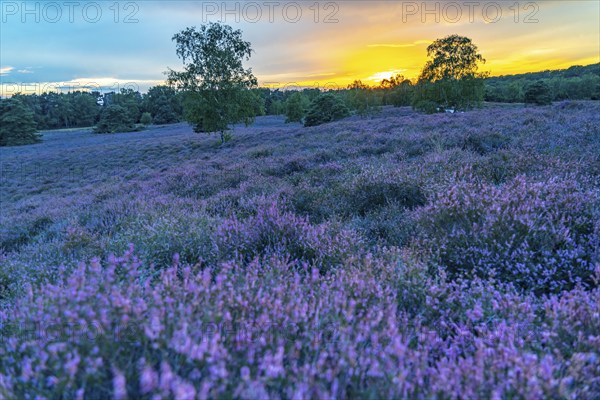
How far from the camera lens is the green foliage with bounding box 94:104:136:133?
62.4 metres

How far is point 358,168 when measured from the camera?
736 centimetres

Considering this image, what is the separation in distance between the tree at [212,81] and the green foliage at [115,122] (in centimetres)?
3949

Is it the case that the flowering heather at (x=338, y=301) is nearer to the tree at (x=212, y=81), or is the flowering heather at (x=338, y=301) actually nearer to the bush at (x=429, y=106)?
the tree at (x=212, y=81)

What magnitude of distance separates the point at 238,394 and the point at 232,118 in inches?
1124

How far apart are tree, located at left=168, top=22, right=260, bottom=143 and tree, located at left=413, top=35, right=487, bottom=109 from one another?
25.9 metres

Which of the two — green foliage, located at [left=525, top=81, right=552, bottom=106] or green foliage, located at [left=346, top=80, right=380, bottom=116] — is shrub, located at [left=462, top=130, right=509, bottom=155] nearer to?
green foliage, located at [left=346, top=80, right=380, bottom=116]

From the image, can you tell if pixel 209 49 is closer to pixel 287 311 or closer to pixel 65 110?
pixel 287 311

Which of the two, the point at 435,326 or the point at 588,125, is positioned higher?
the point at 588,125

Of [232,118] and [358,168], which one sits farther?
[232,118]

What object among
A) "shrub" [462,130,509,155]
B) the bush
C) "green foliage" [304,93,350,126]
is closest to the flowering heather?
"shrub" [462,130,509,155]

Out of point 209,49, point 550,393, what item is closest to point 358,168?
point 550,393

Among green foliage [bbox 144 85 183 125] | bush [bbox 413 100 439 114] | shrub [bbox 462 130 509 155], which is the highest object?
green foliage [bbox 144 85 183 125]

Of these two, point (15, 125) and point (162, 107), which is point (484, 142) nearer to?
point (15, 125)

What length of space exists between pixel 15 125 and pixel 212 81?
5016 cm
